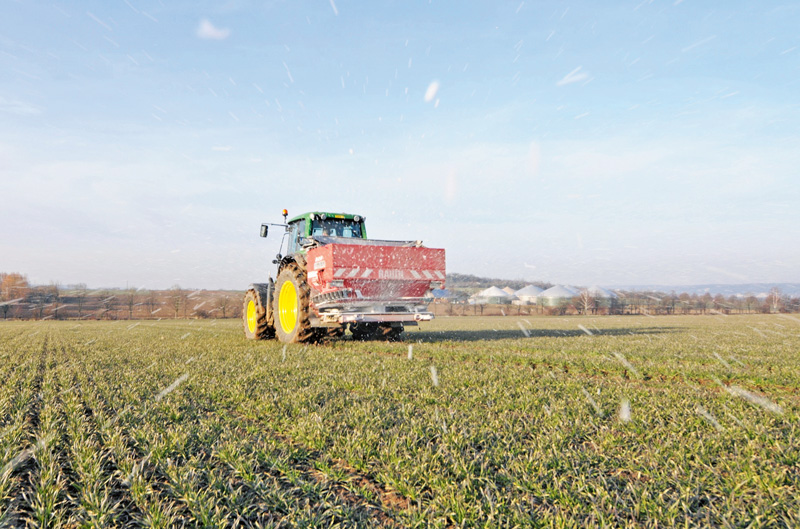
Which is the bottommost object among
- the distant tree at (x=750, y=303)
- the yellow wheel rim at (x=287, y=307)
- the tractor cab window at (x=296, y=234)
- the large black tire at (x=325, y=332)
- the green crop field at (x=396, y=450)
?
the distant tree at (x=750, y=303)

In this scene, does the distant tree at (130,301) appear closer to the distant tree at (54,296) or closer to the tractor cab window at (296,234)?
the distant tree at (54,296)

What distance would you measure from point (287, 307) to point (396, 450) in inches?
360

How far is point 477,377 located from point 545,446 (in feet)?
9.87

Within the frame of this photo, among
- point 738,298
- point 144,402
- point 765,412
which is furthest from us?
point 738,298

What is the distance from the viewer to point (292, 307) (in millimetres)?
11961

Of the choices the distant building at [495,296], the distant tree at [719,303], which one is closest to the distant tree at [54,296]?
the distant building at [495,296]

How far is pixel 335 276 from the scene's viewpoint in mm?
10391

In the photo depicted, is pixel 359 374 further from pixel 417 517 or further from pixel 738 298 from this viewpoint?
pixel 738 298

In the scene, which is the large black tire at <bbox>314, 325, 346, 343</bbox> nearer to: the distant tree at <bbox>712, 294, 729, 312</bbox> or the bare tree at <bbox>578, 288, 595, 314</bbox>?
the bare tree at <bbox>578, 288, 595, 314</bbox>

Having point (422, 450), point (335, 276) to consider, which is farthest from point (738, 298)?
point (422, 450)

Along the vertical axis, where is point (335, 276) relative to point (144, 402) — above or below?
above

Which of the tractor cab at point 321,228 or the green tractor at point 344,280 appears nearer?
the green tractor at point 344,280

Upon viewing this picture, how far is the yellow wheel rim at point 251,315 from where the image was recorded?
14281 millimetres

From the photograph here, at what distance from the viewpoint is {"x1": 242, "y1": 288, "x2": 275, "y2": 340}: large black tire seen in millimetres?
13422
